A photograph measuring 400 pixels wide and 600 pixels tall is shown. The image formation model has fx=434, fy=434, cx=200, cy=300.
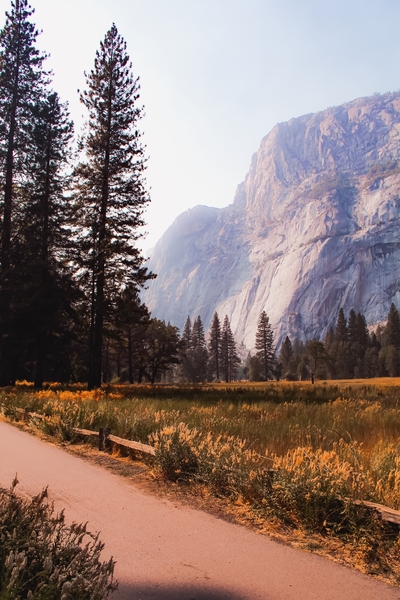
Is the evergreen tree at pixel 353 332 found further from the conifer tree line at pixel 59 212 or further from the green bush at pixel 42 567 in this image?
the green bush at pixel 42 567

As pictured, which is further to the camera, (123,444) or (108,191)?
(108,191)

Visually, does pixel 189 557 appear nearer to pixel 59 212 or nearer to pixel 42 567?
pixel 42 567

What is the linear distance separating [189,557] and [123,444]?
4748 mm

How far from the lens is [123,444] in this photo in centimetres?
870

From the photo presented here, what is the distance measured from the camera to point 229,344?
111812 millimetres

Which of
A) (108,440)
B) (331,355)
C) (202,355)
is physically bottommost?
(108,440)

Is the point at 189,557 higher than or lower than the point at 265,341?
lower

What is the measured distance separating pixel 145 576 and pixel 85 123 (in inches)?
1043

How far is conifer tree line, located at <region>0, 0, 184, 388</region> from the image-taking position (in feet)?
79.8

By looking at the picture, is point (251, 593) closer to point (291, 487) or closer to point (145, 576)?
point (145, 576)

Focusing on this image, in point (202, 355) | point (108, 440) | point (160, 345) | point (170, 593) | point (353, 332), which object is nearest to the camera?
point (170, 593)

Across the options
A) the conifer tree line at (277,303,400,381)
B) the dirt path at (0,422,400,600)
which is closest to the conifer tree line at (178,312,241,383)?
the conifer tree line at (277,303,400,381)

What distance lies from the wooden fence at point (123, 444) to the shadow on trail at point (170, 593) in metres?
1.71

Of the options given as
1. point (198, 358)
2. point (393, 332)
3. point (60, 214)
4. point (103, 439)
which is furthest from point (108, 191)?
point (393, 332)
